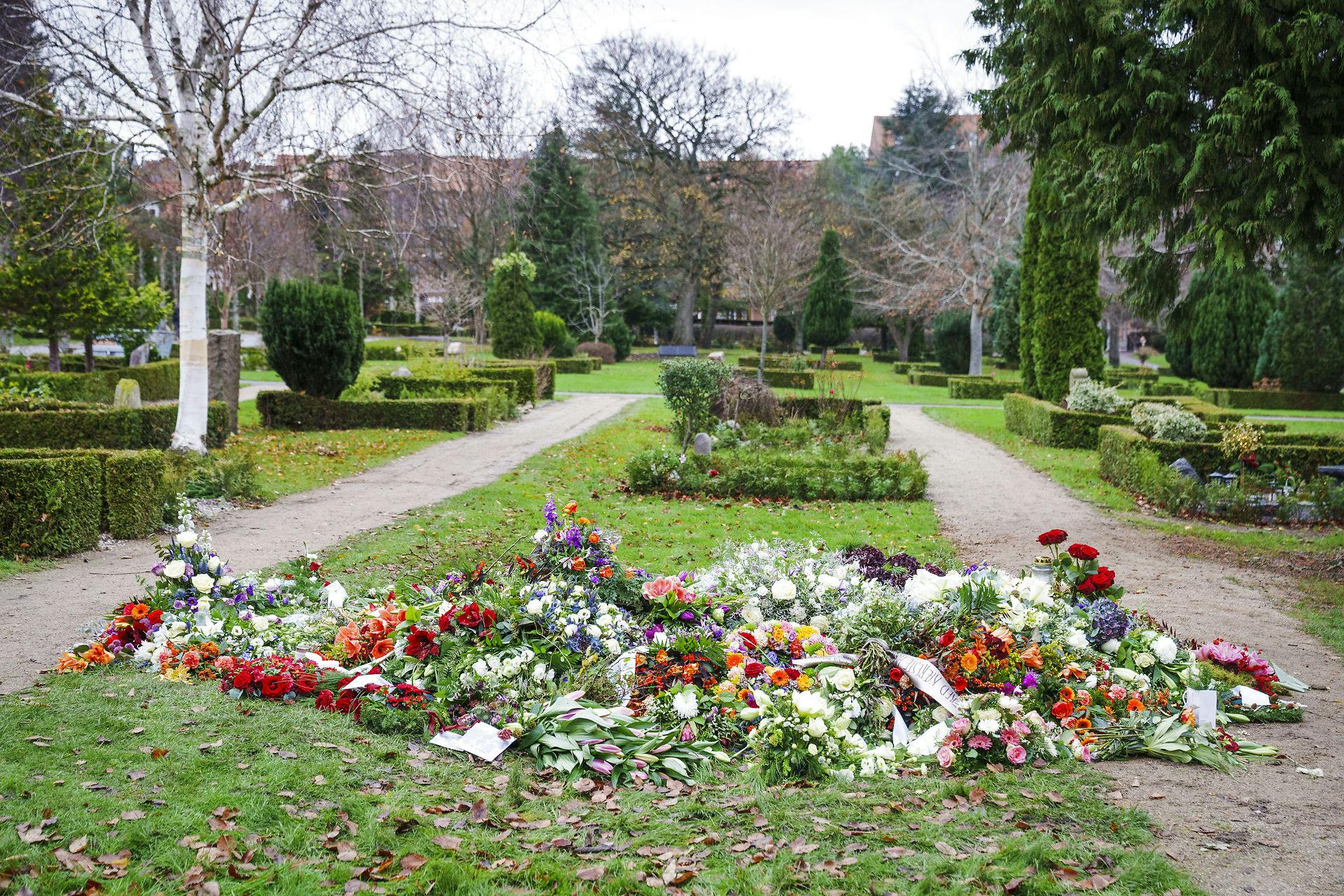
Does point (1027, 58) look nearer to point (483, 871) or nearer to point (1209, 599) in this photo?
point (1209, 599)

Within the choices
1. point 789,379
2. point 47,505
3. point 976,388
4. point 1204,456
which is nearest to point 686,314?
point 789,379

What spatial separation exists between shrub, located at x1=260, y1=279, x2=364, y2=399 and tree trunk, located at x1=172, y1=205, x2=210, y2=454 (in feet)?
15.4

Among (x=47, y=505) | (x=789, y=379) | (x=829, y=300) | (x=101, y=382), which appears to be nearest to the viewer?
(x=47, y=505)

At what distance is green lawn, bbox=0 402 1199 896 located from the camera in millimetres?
2807

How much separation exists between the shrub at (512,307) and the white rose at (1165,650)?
889 inches

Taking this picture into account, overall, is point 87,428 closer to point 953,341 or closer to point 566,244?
point 566,244

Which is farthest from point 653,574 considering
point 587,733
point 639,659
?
point 587,733

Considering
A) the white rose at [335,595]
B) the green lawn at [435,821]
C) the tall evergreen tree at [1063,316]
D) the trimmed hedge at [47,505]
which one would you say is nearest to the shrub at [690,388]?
the trimmed hedge at [47,505]

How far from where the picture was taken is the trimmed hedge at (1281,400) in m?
23.4

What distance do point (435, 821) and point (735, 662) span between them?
5.60 feet

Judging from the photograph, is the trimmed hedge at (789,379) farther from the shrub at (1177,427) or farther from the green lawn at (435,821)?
the green lawn at (435,821)

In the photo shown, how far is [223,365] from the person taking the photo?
1402 cm

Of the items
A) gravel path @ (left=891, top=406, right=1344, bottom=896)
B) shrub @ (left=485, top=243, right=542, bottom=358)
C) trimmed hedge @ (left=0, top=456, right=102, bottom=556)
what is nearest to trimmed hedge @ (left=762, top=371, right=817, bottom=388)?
shrub @ (left=485, top=243, right=542, bottom=358)

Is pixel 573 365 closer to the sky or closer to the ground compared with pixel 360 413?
closer to the sky
